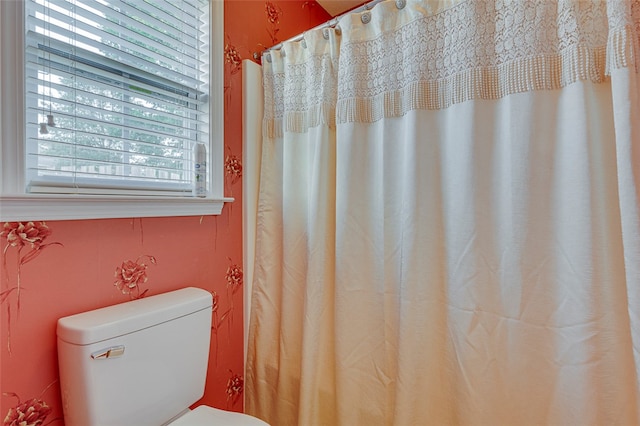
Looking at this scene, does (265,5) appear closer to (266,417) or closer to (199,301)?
(199,301)

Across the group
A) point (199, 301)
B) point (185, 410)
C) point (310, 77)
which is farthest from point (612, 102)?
point (185, 410)

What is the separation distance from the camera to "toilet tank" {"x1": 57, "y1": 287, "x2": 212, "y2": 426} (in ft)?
2.54

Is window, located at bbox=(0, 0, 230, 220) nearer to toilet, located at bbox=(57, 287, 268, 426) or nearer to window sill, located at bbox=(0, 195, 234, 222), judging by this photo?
window sill, located at bbox=(0, 195, 234, 222)

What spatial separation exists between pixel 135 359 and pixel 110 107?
30.2 inches

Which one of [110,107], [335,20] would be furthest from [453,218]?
[110,107]

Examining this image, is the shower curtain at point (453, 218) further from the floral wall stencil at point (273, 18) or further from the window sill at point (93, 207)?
the window sill at point (93, 207)

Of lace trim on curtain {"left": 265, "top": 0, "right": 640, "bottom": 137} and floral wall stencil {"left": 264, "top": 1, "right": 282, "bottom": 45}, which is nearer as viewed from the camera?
lace trim on curtain {"left": 265, "top": 0, "right": 640, "bottom": 137}

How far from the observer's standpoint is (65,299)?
0.85 metres

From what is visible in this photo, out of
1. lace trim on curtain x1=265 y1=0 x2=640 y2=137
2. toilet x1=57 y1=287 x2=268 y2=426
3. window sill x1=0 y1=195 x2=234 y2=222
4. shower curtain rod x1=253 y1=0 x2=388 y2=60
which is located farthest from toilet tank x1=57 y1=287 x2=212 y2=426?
shower curtain rod x1=253 y1=0 x2=388 y2=60

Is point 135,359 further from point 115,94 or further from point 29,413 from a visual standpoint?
point 115,94

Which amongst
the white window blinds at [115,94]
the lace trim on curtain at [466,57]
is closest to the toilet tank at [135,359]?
the white window blinds at [115,94]

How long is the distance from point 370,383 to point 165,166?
1092 millimetres

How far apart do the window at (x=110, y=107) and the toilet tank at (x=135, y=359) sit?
30cm

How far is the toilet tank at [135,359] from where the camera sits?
77 centimetres
